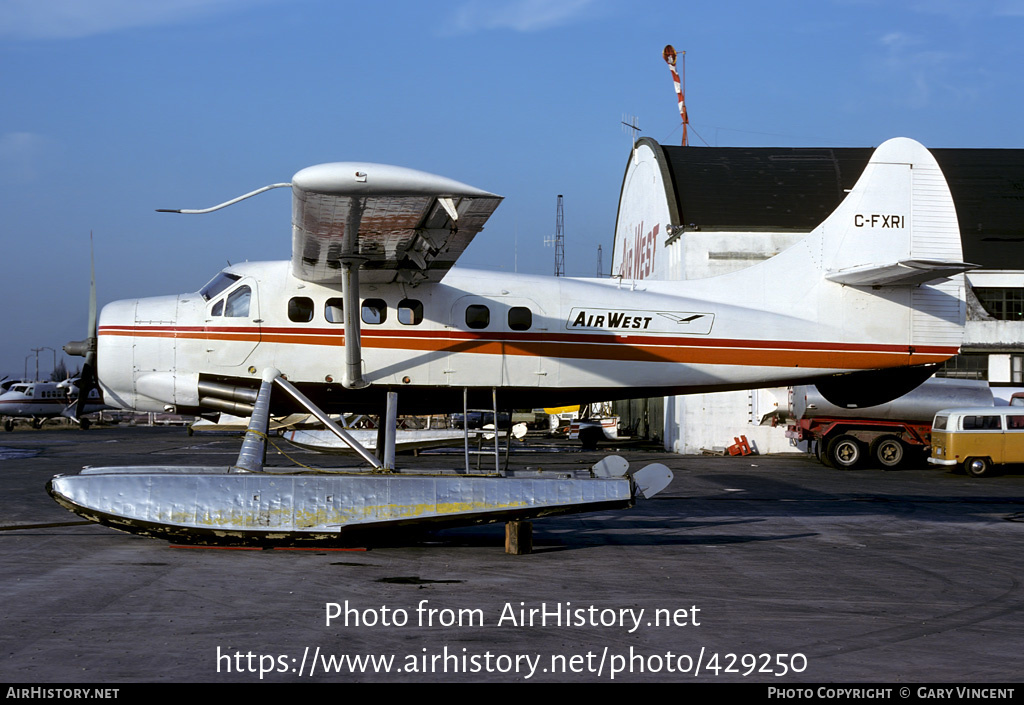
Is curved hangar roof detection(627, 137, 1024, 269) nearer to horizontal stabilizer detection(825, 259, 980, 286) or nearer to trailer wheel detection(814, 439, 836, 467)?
trailer wheel detection(814, 439, 836, 467)

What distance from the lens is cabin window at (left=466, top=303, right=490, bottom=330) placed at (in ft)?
36.6

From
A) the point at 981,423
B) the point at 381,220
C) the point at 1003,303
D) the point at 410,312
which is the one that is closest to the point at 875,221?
the point at 410,312

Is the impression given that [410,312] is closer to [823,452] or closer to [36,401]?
[823,452]

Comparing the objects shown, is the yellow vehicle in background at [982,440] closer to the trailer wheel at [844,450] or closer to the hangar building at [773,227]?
the trailer wheel at [844,450]

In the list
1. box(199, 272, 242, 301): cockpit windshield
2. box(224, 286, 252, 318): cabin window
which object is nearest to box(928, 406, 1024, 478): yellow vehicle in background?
box(224, 286, 252, 318): cabin window

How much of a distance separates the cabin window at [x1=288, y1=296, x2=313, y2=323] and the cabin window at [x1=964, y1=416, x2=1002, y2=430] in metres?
18.4

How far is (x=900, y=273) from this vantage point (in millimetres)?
11211

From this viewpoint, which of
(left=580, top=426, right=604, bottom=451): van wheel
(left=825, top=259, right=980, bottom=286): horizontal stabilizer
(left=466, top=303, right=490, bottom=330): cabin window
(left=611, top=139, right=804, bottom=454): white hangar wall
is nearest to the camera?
(left=825, top=259, right=980, bottom=286): horizontal stabilizer

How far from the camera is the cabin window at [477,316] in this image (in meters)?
11.2

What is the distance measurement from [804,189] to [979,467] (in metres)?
12.5

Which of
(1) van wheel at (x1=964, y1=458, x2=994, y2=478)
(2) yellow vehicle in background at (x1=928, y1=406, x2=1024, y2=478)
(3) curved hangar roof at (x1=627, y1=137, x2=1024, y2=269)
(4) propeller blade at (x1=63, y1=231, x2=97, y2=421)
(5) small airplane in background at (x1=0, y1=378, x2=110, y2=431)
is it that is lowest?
(5) small airplane in background at (x1=0, y1=378, x2=110, y2=431)

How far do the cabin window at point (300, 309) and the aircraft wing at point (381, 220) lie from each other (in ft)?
0.86

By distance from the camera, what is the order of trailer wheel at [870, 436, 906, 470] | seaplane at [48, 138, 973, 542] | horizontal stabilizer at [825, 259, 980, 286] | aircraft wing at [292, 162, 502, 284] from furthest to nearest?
1. trailer wheel at [870, 436, 906, 470]
2. horizontal stabilizer at [825, 259, 980, 286]
3. seaplane at [48, 138, 973, 542]
4. aircraft wing at [292, 162, 502, 284]

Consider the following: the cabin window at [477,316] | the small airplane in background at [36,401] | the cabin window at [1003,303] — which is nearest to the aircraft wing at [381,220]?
the cabin window at [477,316]
